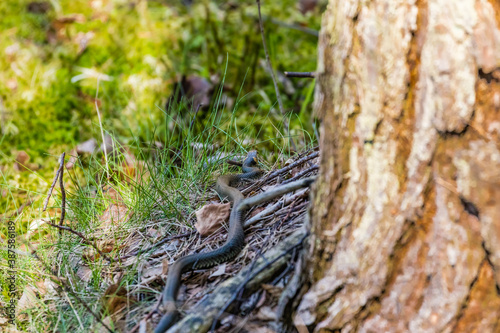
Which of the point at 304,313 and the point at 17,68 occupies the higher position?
the point at 304,313

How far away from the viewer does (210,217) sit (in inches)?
97.5

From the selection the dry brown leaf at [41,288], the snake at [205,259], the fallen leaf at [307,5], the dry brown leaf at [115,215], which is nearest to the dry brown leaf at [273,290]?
the snake at [205,259]

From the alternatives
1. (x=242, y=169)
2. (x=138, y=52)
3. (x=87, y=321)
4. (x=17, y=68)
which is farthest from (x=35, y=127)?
(x=87, y=321)

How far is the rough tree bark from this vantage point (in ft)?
4.50

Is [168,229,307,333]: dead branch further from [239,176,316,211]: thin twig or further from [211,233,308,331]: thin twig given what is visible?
[239,176,316,211]: thin twig

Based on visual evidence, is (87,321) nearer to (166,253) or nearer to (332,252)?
(166,253)

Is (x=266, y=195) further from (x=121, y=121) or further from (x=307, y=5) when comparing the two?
(x=307, y=5)

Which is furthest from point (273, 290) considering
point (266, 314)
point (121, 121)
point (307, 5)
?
point (307, 5)

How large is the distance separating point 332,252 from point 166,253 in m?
1.05

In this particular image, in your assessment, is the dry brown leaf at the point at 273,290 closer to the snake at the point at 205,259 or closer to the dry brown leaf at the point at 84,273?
the snake at the point at 205,259

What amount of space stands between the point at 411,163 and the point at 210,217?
1.30m

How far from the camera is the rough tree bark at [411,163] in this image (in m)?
1.37

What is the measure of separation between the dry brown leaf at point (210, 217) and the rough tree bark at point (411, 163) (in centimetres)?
94

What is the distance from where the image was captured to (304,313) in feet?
5.60
